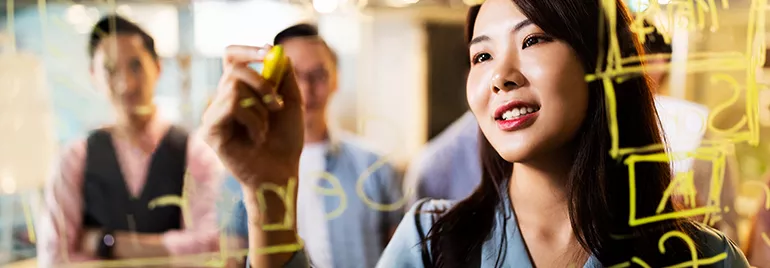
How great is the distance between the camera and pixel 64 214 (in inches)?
32.9

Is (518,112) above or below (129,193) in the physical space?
above

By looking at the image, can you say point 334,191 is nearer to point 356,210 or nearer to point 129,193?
point 356,210

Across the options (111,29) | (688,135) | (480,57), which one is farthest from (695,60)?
(111,29)

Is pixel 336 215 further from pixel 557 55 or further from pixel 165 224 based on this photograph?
pixel 557 55

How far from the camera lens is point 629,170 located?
93cm

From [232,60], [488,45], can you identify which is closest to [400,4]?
[488,45]

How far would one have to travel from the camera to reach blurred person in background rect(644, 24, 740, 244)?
0.92 metres

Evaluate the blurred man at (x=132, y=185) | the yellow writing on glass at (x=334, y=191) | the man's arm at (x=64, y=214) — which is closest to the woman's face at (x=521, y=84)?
the yellow writing on glass at (x=334, y=191)

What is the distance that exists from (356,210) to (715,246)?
582 millimetres

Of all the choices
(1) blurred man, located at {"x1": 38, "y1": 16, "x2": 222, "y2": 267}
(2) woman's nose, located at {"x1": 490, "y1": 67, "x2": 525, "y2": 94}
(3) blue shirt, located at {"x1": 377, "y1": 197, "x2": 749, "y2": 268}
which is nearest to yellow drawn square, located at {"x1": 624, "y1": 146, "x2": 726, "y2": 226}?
(3) blue shirt, located at {"x1": 377, "y1": 197, "x2": 749, "y2": 268}

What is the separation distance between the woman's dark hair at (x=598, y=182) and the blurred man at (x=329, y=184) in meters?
0.10

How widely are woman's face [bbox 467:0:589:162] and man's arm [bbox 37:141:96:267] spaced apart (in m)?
0.56

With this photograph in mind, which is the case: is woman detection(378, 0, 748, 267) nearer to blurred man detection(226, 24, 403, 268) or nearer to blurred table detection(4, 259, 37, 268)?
blurred man detection(226, 24, 403, 268)

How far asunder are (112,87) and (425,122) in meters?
0.44
